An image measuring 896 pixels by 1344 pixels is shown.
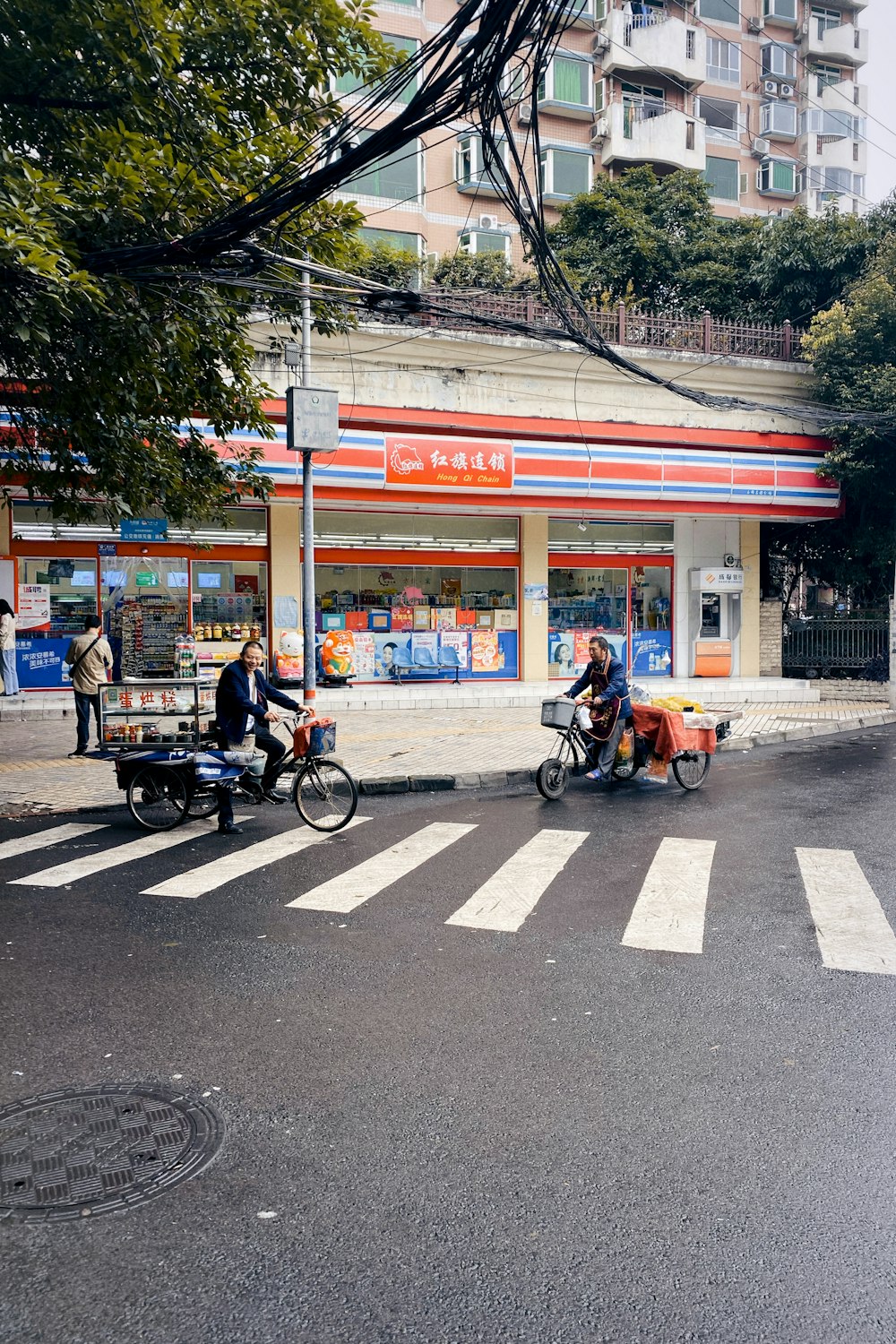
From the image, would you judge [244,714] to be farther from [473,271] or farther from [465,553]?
[473,271]

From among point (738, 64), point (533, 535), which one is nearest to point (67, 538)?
point (533, 535)

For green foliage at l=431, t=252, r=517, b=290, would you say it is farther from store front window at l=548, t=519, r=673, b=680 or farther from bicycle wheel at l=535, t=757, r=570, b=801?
bicycle wheel at l=535, t=757, r=570, b=801

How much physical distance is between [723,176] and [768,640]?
92.8ft

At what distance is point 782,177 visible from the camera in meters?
43.4

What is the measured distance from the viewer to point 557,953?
19.0ft

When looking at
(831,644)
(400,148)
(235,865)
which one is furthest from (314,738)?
(831,644)

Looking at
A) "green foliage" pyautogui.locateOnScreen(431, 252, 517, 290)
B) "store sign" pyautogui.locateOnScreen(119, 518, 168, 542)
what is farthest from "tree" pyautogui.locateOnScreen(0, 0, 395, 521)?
"green foliage" pyautogui.locateOnScreen(431, 252, 517, 290)

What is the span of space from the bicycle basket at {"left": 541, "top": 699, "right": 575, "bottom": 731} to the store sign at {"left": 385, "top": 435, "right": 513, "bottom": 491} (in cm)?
837

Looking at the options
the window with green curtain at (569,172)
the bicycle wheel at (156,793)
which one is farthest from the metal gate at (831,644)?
the window with green curtain at (569,172)

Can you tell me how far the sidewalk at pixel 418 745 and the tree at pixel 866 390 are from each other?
429 centimetres

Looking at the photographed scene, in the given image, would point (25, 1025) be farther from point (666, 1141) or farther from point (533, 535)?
point (533, 535)

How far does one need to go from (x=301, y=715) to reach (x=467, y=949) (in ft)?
14.2

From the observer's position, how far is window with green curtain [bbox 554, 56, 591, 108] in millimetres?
36250

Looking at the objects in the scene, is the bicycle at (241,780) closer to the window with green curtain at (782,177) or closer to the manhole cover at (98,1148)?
the manhole cover at (98,1148)
